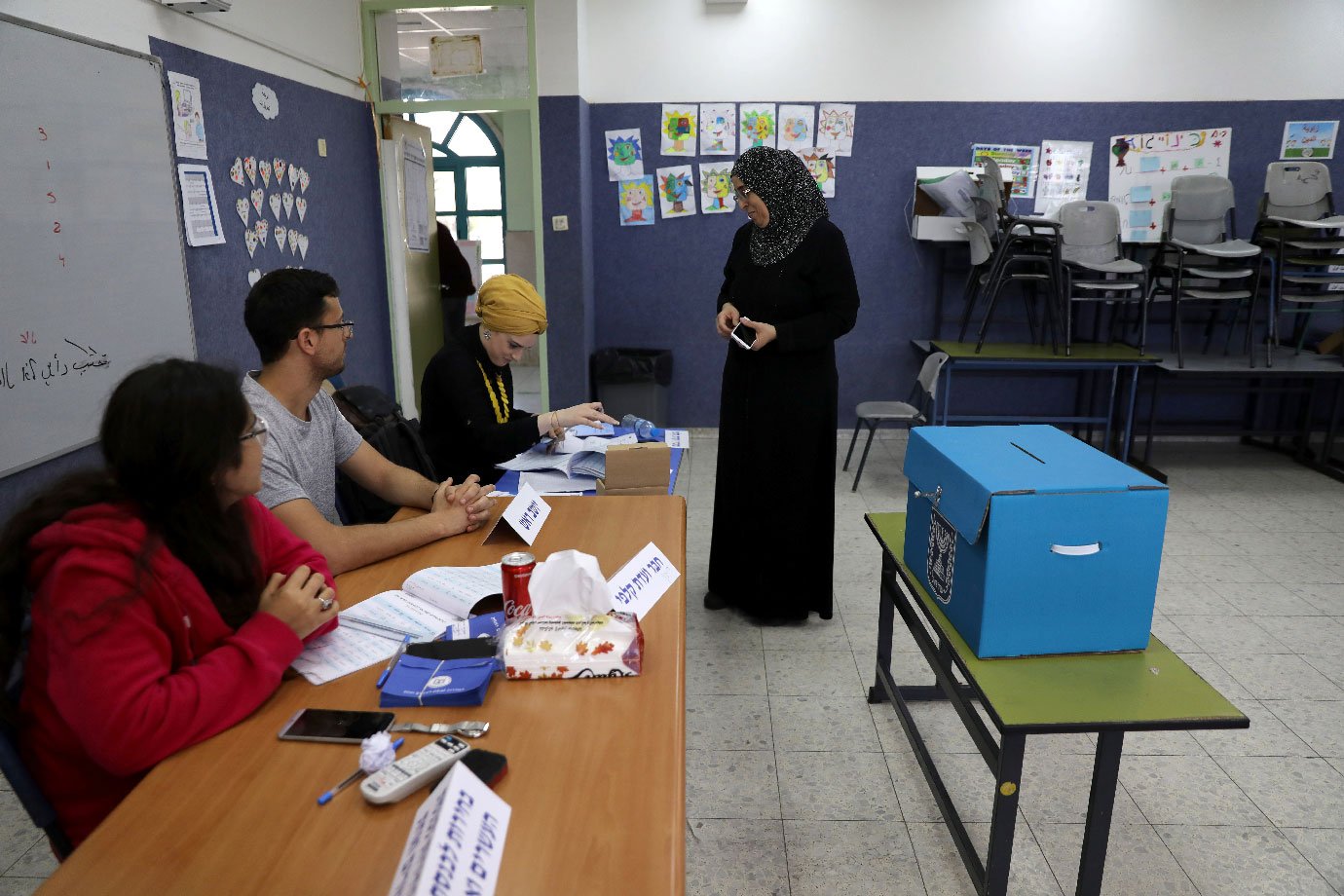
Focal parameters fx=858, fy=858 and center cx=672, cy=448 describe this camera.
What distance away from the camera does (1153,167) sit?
17.3 ft

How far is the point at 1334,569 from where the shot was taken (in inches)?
140

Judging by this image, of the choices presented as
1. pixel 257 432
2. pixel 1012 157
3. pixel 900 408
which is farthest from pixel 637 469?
pixel 1012 157

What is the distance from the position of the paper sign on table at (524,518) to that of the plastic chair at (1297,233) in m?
4.80

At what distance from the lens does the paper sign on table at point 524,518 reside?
181 cm

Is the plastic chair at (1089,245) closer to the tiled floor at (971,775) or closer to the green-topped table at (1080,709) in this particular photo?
Result: the tiled floor at (971,775)

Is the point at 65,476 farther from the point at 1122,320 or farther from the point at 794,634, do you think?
the point at 1122,320

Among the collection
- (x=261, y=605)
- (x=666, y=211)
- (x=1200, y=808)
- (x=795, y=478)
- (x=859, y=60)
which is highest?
(x=859, y=60)

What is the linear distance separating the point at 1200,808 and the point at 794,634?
1254 millimetres

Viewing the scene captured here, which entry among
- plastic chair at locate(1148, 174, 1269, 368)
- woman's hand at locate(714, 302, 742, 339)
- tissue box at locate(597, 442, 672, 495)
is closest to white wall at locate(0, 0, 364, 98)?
tissue box at locate(597, 442, 672, 495)

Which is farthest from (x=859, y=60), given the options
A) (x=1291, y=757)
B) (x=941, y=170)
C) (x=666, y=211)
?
(x=1291, y=757)

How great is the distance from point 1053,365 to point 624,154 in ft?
9.42

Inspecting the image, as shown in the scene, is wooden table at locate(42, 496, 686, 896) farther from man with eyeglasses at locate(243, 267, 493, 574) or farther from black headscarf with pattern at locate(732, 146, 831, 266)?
black headscarf with pattern at locate(732, 146, 831, 266)

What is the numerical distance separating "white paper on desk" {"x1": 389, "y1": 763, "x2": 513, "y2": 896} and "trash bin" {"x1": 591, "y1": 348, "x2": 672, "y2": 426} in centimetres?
456

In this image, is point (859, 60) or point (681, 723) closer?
point (681, 723)
